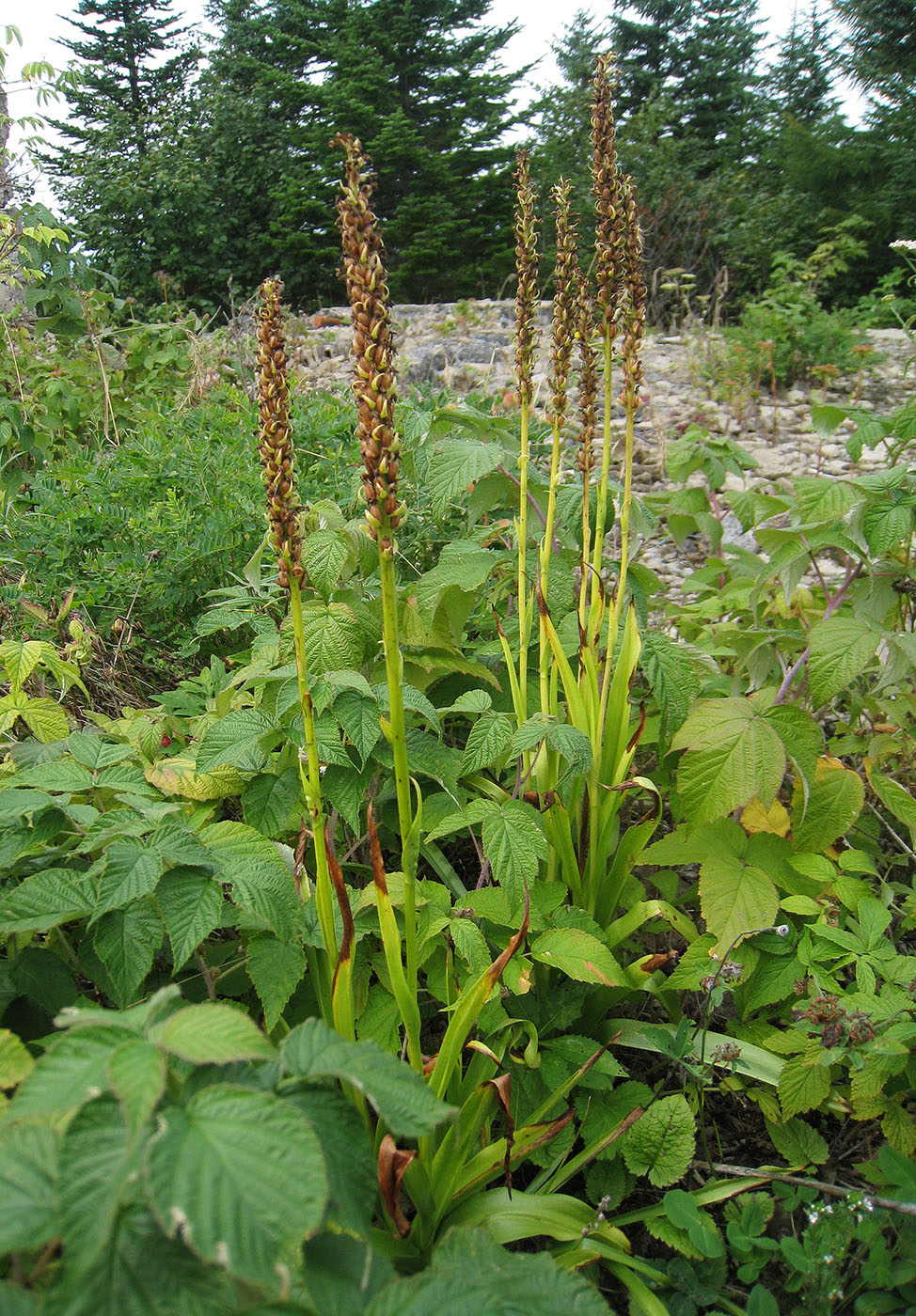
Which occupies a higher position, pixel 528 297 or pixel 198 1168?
pixel 528 297

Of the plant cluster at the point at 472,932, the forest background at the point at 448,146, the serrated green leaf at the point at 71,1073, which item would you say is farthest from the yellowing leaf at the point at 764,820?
the forest background at the point at 448,146

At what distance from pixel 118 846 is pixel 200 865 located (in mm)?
117

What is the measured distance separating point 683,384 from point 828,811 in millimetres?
6771

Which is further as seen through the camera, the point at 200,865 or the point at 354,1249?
the point at 200,865

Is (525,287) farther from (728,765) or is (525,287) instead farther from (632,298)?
(728,765)

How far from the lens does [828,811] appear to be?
1801mm

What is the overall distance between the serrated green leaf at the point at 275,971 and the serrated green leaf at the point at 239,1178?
0.60 m

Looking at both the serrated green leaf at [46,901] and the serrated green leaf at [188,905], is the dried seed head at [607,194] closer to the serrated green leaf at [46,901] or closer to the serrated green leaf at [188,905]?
the serrated green leaf at [188,905]

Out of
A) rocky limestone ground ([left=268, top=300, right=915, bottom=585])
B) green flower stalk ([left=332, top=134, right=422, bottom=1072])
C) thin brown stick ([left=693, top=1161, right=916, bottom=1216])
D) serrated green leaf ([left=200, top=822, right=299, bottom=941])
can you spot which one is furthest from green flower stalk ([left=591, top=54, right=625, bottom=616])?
rocky limestone ground ([left=268, top=300, right=915, bottom=585])

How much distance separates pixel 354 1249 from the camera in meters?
0.77

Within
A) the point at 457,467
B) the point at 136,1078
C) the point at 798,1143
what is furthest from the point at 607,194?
the point at 798,1143

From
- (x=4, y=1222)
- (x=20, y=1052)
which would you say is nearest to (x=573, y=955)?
(x=20, y=1052)

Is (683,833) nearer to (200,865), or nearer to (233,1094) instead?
(200,865)

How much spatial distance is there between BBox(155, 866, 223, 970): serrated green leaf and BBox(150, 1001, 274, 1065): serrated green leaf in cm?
38
